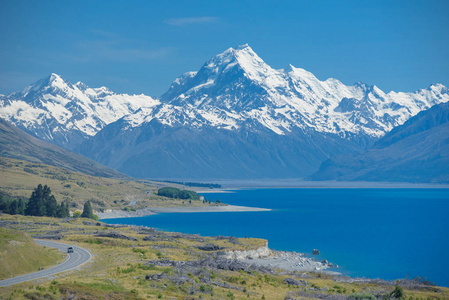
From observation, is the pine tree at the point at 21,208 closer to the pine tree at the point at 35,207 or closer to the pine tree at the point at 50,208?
the pine tree at the point at 35,207

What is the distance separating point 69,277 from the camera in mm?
53750

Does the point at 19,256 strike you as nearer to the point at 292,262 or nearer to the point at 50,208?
the point at 292,262

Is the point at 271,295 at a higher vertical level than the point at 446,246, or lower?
lower

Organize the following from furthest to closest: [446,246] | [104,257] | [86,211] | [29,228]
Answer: [86,211], [446,246], [29,228], [104,257]

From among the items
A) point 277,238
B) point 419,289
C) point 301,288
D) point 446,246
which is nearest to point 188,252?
point 301,288

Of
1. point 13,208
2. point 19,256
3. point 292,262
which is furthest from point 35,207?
point 19,256

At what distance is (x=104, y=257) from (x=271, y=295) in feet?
78.1

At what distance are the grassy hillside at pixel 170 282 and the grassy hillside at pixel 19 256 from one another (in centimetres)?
443

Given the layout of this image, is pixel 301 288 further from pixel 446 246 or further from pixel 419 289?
pixel 446 246

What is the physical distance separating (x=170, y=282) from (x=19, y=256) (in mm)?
15565

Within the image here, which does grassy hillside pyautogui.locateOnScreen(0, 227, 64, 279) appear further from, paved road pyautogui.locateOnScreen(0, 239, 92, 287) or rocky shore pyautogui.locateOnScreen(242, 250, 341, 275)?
rocky shore pyautogui.locateOnScreen(242, 250, 341, 275)

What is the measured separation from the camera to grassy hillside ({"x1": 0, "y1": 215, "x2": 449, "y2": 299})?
158 feet

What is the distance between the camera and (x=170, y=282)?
Result: 56.0m

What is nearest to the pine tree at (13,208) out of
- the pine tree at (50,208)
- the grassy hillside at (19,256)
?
the pine tree at (50,208)
